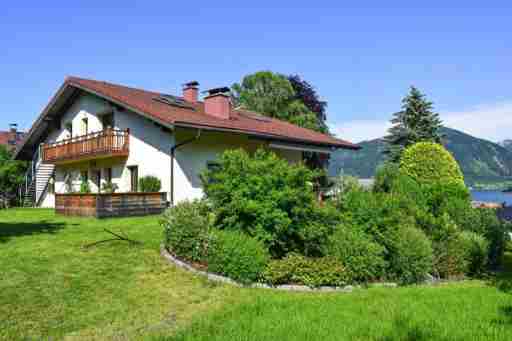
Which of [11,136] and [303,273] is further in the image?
[11,136]

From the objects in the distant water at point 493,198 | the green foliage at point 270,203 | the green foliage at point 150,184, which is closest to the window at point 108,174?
the green foliage at point 150,184

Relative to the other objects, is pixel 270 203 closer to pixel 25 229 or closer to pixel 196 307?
pixel 196 307

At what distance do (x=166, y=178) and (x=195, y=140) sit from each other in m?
1.98

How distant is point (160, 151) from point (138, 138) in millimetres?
1817

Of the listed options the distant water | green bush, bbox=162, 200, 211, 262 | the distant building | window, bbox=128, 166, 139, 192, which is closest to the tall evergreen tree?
the distant water

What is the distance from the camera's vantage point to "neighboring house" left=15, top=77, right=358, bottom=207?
1652cm

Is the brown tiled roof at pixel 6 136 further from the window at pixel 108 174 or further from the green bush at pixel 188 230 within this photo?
the green bush at pixel 188 230

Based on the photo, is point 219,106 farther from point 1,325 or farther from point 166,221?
point 1,325

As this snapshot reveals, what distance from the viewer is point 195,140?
16.9 meters

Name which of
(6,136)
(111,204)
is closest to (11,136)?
(6,136)

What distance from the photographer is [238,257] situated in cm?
650

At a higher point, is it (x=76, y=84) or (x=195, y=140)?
(x=76, y=84)

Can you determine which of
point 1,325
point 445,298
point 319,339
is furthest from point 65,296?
point 445,298

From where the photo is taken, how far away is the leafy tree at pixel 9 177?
25062 mm
